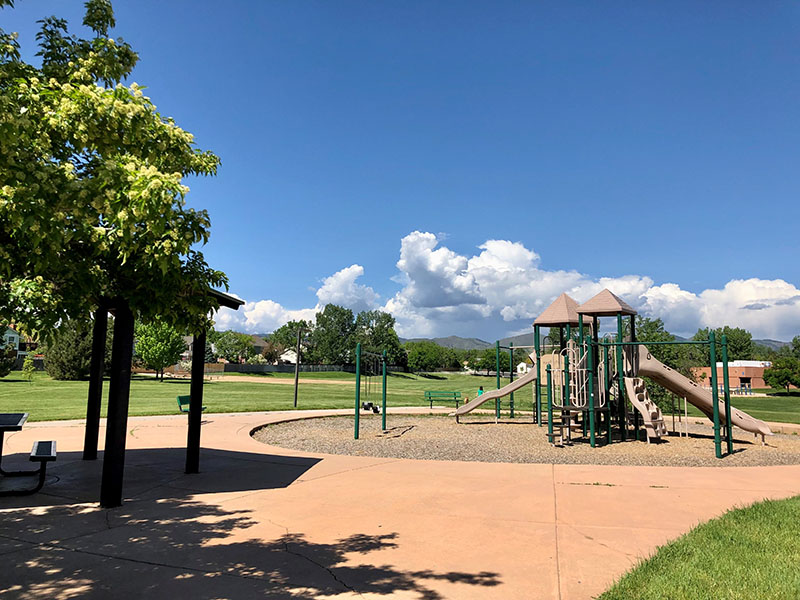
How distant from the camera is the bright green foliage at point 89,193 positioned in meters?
4.00

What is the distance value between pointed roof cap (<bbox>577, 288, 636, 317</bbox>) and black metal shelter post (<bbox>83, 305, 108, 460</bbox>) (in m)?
13.2

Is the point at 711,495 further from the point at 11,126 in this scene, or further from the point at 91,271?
the point at 11,126

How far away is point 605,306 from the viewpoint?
1644 centimetres

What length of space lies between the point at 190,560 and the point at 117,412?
3031 millimetres

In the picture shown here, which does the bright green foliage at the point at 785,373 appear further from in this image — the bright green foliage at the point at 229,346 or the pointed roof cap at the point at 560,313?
the bright green foliage at the point at 229,346

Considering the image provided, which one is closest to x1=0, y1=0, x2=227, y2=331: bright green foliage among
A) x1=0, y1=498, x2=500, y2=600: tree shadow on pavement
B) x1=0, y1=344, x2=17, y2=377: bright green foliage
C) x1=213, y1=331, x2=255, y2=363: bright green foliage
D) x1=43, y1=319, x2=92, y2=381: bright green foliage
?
x1=0, y1=498, x2=500, y2=600: tree shadow on pavement

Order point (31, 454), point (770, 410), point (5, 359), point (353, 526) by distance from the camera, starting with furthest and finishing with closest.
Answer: point (5, 359), point (770, 410), point (31, 454), point (353, 526)

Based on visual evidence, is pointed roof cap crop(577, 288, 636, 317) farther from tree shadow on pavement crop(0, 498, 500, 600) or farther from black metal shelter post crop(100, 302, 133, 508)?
black metal shelter post crop(100, 302, 133, 508)

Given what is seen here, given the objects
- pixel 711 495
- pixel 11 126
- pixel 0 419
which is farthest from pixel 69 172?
pixel 711 495

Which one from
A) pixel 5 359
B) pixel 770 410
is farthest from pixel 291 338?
pixel 770 410

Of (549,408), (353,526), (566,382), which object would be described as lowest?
(353,526)

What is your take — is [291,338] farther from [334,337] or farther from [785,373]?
[785,373]

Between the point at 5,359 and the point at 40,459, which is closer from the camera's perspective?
the point at 40,459

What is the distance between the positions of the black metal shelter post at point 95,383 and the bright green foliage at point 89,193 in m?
4.45
